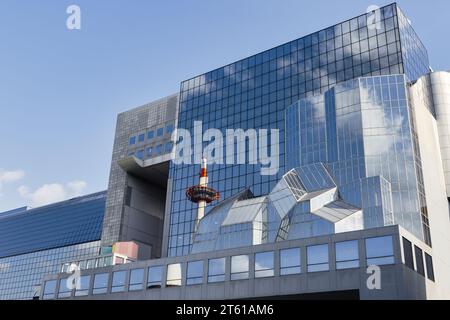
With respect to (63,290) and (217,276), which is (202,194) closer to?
(63,290)

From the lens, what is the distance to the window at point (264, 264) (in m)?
54.0

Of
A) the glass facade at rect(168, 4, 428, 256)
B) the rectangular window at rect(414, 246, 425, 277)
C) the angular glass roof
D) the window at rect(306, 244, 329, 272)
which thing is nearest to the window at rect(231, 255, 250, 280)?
the window at rect(306, 244, 329, 272)

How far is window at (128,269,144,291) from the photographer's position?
206 ft

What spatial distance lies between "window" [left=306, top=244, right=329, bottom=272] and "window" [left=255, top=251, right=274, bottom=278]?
4.30 metres

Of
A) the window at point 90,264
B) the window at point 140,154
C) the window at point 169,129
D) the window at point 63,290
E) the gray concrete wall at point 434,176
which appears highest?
the window at point 169,129

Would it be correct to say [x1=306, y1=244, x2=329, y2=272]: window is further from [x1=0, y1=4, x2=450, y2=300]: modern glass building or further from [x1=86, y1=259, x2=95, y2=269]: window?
[x1=86, y1=259, x2=95, y2=269]: window

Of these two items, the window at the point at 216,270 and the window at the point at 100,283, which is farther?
the window at the point at 100,283

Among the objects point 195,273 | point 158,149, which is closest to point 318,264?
point 195,273

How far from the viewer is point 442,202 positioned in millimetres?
68188

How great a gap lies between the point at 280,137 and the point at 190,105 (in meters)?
23.1

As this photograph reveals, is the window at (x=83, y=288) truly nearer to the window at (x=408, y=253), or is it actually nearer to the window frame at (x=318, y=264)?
the window frame at (x=318, y=264)

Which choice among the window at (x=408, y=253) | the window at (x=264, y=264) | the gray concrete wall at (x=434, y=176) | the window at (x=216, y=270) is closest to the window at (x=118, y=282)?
the window at (x=216, y=270)

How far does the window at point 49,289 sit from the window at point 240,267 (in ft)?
89.9
